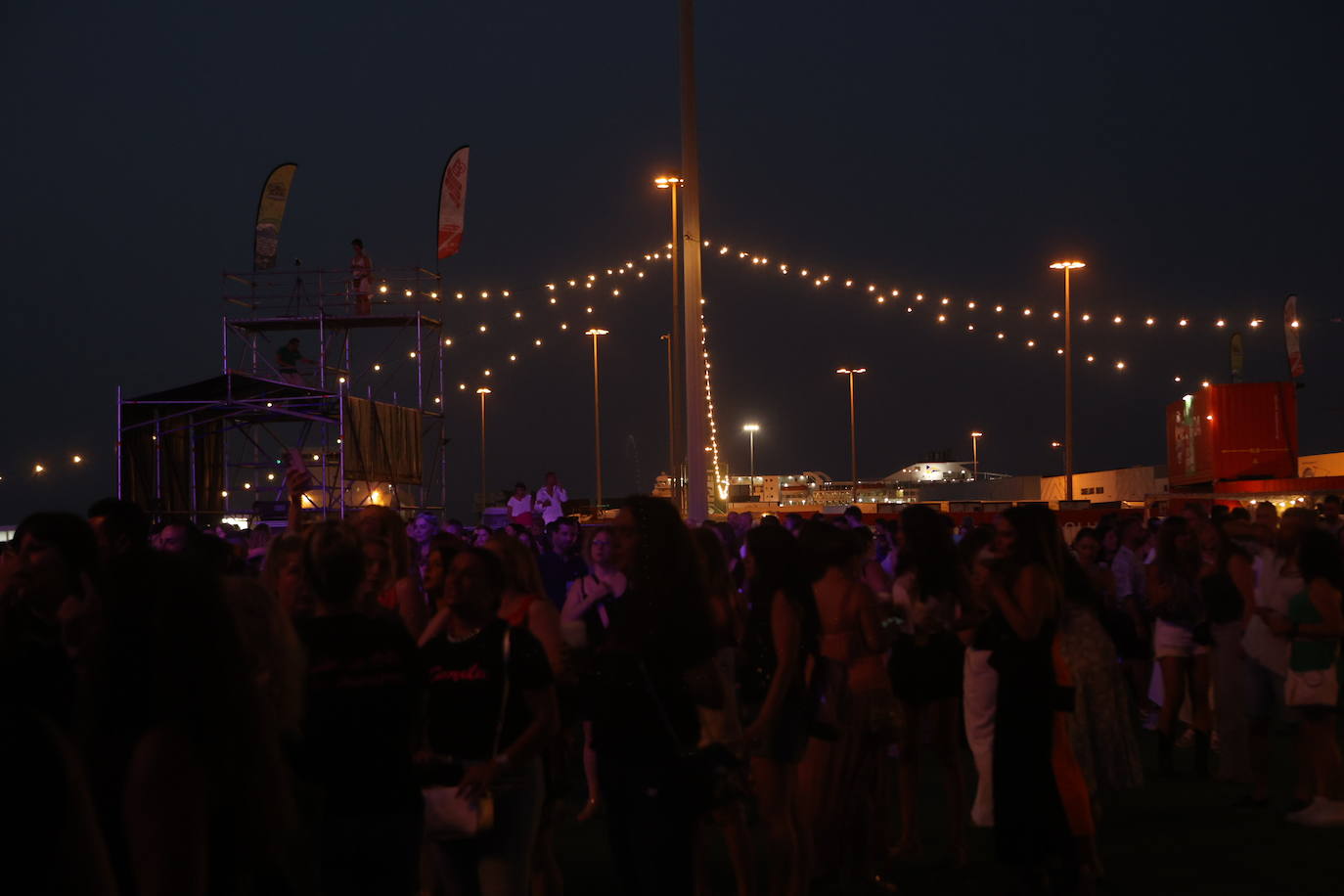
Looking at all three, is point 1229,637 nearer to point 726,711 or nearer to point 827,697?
point 827,697

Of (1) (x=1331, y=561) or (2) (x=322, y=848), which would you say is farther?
(1) (x=1331, y=561)

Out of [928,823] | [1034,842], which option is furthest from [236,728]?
[928,823]

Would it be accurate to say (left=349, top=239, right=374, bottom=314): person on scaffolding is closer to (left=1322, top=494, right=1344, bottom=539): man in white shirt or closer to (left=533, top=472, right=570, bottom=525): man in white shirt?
(left=533, top=472, right=570, bottom=525): man in white shirt

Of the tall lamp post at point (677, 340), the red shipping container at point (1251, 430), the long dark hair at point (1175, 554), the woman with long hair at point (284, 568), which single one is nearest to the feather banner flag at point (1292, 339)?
the red shipping container at point (1251, 430)

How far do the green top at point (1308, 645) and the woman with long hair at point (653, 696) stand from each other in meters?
4.69

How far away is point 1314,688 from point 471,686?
5.57 meters

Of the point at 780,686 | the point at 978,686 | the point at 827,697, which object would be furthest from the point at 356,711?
the point at 978,686

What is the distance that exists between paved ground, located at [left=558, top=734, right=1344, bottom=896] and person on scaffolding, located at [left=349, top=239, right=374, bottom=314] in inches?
792

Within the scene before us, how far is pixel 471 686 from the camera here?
432 cm

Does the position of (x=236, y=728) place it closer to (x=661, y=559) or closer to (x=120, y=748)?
(x=120, y=748)

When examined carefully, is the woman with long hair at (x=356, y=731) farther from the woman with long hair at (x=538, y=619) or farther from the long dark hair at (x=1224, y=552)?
the long dark hair at (x=1224, y=552)

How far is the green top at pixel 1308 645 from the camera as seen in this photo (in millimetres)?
7770

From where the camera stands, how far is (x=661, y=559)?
455 centimetres

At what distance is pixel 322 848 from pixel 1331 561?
6.15 metres
